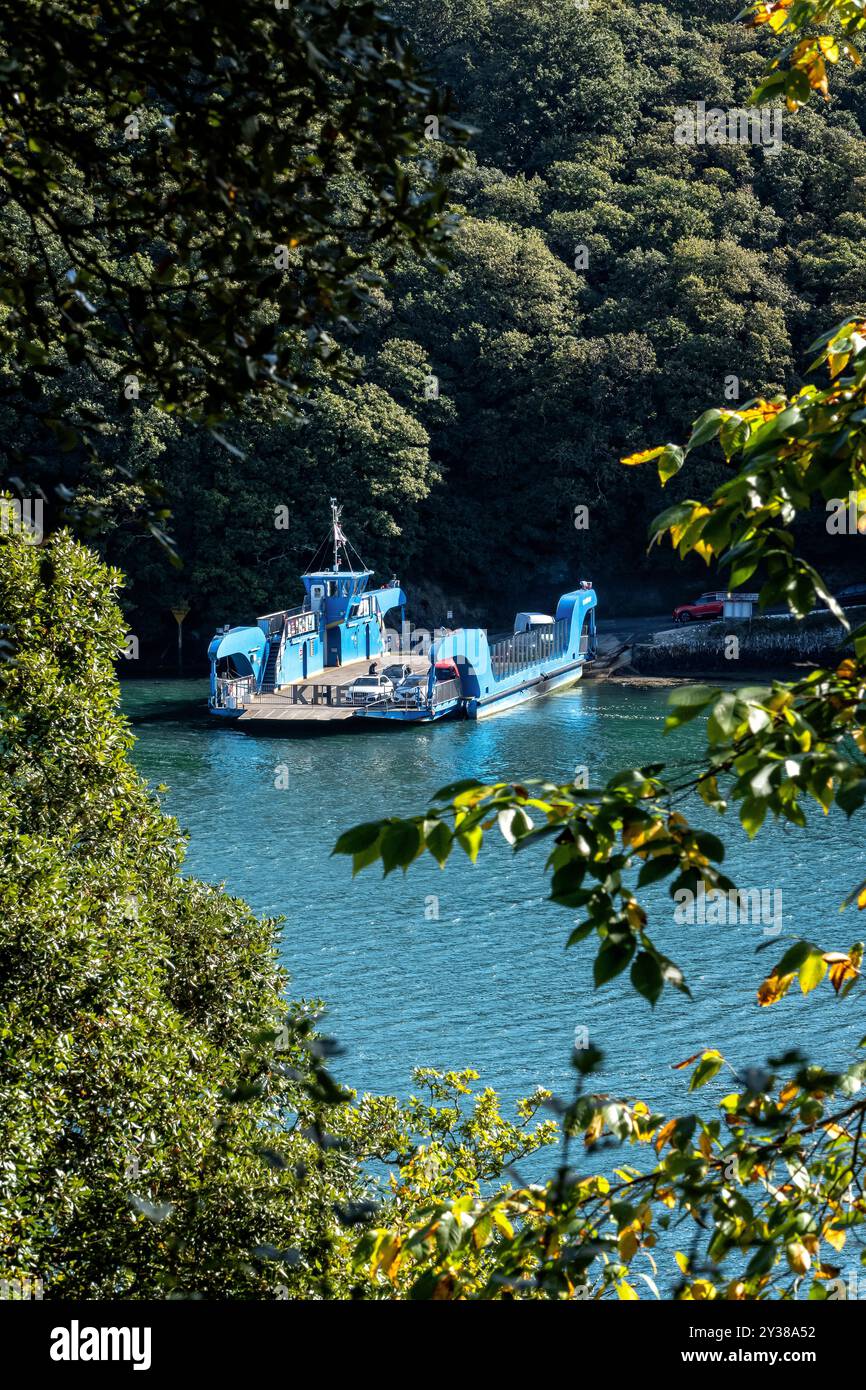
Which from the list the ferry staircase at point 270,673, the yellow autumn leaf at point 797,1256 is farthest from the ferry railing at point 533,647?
the yellow autumn leaf at point 797,1256

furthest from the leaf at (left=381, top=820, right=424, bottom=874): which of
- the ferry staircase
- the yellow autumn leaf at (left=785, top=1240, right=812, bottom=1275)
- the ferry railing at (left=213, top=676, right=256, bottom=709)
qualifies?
the ferry staircase

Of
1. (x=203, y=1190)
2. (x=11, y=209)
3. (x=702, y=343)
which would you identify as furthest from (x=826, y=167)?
(x=203, y=1190)

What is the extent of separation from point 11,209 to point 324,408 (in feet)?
36.7

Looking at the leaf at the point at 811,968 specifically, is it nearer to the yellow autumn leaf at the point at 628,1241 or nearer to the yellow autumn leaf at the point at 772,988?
the yellow autumn leaf at the point at 772,988

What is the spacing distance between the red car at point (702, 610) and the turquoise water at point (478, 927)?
12.4 m

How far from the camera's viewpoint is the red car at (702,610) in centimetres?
4859

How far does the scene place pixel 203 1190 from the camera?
875 cm

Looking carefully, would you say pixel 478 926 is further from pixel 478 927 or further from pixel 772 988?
pixel 772 988

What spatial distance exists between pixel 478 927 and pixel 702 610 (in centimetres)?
2762

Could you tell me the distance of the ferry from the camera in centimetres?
3978

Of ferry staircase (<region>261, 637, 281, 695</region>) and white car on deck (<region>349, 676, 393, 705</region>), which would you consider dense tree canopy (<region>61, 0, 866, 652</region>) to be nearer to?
ferry staircase (<region>261, 637, 281, 695</region>)

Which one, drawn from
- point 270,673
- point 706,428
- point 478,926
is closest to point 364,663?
point 270,673

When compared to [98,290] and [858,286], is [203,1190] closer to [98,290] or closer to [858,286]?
[98,290]

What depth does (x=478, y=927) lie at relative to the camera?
22.9m
